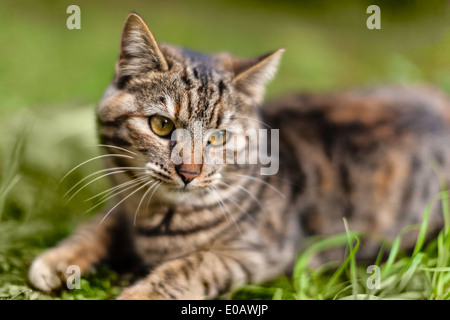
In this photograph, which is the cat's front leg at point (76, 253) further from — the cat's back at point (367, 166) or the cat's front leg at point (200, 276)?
the cat's back at point (367, 166)

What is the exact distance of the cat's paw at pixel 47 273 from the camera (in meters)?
1.29

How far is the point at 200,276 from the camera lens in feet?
4.36

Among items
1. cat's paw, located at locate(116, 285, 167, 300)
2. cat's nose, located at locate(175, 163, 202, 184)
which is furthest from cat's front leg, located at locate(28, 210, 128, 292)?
cat's nose, located at locate(175, 163, 202, 184)

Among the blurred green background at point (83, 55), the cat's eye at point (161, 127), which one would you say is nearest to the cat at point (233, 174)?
the cat's eye at point (161, 127)

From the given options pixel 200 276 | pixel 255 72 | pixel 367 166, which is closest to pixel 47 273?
pixel 200 276

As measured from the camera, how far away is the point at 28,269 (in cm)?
138

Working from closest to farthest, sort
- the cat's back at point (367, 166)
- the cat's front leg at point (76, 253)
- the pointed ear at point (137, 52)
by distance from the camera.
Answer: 1. the pointed ear at point (137, 52)
2. the cat's front leg at point (76, 253)
3. the cat's back at point (367, 166)

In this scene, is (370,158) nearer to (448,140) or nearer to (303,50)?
(448,140)

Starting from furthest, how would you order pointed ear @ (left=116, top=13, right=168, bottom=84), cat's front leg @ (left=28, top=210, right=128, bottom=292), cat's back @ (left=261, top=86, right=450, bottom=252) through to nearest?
cat's back @ (left=261, top=86, right=450, bottom=252) < cat's front leg @ (left=28, top=210, right=128, bottom=292) < pointed ear @ (left=116, top=13, right=168, bottom=84)

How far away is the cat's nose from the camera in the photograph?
1206mm

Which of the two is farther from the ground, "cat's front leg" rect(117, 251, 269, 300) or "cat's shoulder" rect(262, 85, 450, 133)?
"cat's shoulder" rect(262, 85, 450, 133)

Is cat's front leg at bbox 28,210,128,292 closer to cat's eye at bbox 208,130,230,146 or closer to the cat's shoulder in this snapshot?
cat's eye at bbox 208,130,230,146

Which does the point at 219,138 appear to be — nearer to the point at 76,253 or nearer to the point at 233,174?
the point at 233,174

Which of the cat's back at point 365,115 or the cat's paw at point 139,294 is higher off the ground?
the cat's back at point 365,115
